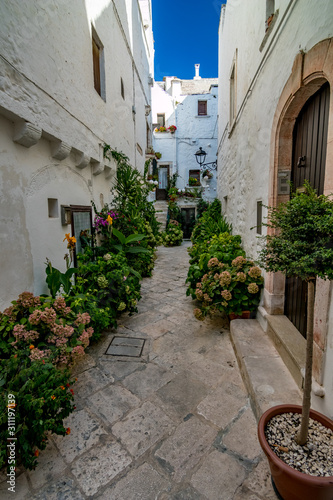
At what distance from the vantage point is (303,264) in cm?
113

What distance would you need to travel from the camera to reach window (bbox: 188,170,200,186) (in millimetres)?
13570

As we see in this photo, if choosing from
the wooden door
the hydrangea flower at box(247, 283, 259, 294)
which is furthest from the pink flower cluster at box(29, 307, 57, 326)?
the wooden door

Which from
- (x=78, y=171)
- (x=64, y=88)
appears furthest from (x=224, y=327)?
(x=64, y=88)

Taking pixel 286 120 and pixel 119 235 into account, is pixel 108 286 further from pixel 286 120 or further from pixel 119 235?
pixel 286 120

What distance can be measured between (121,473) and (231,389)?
42.4 inches

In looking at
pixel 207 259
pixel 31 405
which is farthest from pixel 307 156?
pixel 31 405

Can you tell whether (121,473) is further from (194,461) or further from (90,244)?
(90,244)

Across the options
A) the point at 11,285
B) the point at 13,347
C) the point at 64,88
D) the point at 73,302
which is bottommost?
the point at 13,347

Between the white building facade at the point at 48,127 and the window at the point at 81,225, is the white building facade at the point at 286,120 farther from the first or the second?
the window at the point at 81,225

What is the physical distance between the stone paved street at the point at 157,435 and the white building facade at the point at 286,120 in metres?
0.61

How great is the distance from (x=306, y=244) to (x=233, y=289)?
188cm

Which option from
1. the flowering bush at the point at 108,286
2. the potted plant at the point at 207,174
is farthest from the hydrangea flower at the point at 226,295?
the potted plant at the point at 207,174

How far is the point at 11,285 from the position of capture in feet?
7.23

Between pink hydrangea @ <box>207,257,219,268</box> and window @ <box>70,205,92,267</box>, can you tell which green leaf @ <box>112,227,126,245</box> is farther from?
pink hydrangea @ <box>207,257,219,268</box>
